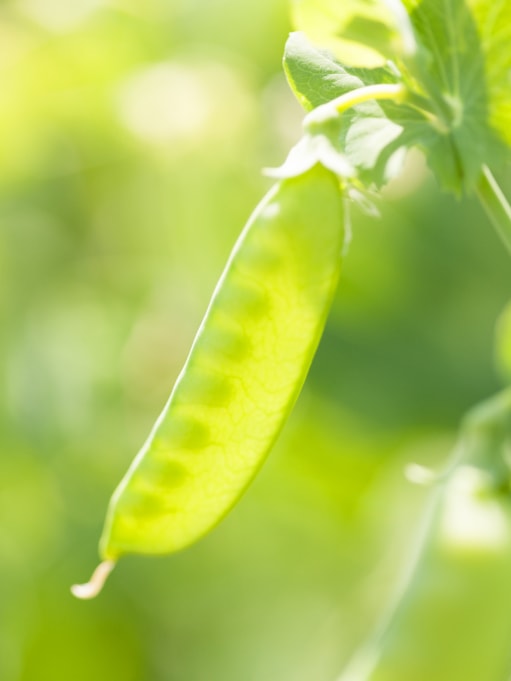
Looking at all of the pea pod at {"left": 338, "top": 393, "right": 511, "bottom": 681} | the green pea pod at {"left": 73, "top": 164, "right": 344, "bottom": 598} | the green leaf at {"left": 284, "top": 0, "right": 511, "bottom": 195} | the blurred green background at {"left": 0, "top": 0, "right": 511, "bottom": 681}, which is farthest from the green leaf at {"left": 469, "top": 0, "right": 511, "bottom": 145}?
the blurred green background at {"left": 0, "top": 0, "right": 511, "bottom": 681}

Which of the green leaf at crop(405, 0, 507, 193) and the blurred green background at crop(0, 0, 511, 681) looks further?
the blurred green background at crop(0, 0, 511, 681)

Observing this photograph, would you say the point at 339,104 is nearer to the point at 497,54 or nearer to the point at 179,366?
the point at 497,54

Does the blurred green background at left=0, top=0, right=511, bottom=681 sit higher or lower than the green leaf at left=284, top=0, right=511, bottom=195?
higher

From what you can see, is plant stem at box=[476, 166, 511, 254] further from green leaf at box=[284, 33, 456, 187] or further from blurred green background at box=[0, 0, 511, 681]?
blurred green background at box=[0, 0, 511, 681]

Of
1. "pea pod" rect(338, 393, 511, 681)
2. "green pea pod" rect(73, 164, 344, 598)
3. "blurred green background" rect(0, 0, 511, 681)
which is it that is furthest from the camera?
"blurred green background" rect(0, 0, 511, 681)

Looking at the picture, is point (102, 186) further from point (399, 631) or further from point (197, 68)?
point (399, 631)

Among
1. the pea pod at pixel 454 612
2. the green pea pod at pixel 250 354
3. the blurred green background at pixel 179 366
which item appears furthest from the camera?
the blurred green background at pixel 179 366

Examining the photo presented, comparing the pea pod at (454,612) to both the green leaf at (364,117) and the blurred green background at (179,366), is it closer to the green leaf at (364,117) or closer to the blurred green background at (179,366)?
the green leaf at (364,117)

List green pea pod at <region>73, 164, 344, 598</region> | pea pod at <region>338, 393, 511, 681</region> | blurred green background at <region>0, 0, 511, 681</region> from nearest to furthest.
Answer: green pea pod at <region>73, 164, 344, 598</region>, pea pod at <region>338, 393, 511, 681</region>, blurred green background at <region>0, 0, 511, 681</region>

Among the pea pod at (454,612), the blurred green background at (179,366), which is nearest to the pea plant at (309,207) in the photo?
the pea pod at (454,612)
